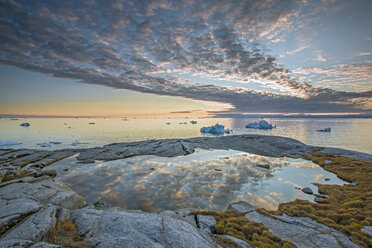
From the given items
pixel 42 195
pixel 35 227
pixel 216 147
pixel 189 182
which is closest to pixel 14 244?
pixel 35 227

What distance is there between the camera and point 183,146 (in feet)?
142

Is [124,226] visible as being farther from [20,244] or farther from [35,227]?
[20,244]

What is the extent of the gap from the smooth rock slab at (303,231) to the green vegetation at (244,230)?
0.78 meters

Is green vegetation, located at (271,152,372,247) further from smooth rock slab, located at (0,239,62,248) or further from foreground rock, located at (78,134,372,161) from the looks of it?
foreground rock, located at (78,134,372,161)

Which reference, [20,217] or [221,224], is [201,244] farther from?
[20,217]

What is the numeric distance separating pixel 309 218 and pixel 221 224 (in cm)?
768

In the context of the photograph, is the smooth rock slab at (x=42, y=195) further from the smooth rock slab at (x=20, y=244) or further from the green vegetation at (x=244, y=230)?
the green vegetation at (x=244, y=230)

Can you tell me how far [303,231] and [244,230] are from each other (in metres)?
3.98

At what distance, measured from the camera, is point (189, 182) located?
68.9ft

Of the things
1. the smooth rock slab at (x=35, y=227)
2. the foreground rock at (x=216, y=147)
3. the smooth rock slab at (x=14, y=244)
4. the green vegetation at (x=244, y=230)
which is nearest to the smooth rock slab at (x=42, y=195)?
the smooth rock slab at (x=35, y=227)

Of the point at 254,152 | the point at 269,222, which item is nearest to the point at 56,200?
the point at 269,222

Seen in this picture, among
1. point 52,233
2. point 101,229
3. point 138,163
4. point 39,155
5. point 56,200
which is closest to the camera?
point 52,233

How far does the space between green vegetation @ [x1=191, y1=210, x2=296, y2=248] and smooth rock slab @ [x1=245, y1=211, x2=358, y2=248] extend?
78 centimetres

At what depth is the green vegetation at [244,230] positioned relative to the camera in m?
9.12
